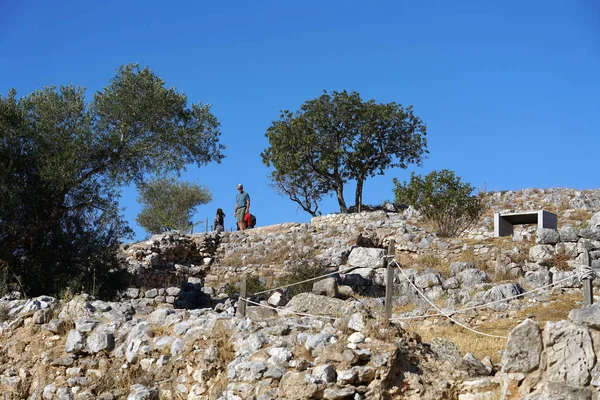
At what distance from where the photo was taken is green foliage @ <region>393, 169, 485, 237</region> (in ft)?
84.4

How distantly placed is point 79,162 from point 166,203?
26393 millimetres

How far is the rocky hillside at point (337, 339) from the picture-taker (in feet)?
26.1

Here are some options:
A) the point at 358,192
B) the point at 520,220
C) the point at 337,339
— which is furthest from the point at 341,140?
the point at 337,339

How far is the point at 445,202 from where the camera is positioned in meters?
26.1

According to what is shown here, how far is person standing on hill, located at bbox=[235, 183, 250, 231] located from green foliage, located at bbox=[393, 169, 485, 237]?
7.31 m

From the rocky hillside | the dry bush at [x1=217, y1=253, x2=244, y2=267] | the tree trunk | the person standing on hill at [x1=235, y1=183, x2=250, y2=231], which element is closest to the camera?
the rocky hillside

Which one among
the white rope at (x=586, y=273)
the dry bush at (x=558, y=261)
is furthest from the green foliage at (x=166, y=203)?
the white rope at (x=586, y=273)

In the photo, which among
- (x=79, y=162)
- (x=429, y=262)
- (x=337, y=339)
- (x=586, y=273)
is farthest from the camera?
(x=429, y=262)

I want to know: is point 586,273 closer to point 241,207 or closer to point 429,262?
point 429,262

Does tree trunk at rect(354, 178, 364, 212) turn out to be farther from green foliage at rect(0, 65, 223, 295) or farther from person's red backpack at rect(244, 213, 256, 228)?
green foliage at rect(0, 65, 223, 295)

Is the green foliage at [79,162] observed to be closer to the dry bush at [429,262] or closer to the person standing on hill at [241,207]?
the dry bush at [429,262]

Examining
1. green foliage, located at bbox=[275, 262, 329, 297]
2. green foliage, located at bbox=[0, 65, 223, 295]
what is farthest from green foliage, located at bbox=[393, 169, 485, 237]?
green foliage, located at bbox=[0, 65, 223, 295]

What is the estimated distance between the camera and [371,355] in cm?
869

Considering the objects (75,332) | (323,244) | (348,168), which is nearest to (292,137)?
(348,168)
